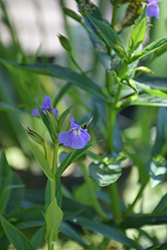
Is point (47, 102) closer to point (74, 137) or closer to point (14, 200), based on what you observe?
point (74, 137)

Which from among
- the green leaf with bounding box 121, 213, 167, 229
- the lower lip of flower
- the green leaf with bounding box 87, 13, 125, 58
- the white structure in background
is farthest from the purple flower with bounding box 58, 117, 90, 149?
the white structure in background

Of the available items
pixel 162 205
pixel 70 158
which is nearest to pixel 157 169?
pixel 162 205

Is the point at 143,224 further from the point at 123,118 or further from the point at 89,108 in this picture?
the point at 123,118

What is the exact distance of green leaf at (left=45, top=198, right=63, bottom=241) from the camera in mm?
330

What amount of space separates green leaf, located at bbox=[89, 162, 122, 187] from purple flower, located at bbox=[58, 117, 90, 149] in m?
0.10

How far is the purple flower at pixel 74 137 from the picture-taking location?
301mm

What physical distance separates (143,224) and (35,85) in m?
0.31

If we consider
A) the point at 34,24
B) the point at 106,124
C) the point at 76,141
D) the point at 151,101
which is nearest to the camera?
the point at 76,141

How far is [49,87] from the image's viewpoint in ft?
3.18

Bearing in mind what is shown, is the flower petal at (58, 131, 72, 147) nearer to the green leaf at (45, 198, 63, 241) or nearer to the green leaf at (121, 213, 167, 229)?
the green leaf at (45, 198, 63, 241)

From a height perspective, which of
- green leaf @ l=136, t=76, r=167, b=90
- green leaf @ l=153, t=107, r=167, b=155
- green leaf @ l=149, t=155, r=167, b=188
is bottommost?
green leaf @ l=149, t=155, r=167, b=188

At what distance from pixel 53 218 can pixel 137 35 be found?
218 mm

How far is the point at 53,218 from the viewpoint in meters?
0.34

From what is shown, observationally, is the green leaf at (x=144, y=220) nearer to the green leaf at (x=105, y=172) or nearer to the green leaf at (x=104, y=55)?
the green leaf at (x=105, y=172)
